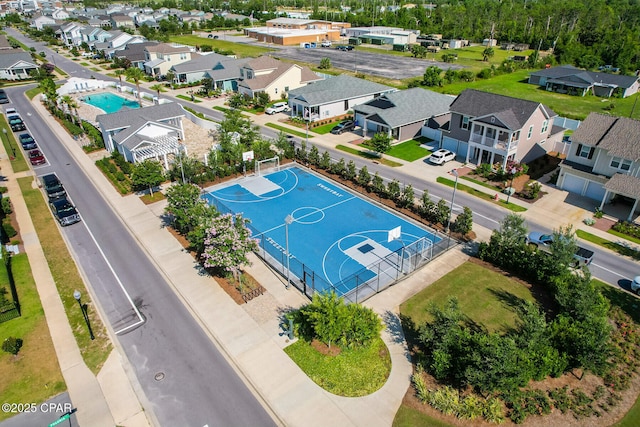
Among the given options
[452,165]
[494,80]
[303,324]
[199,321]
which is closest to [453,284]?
[303,324]

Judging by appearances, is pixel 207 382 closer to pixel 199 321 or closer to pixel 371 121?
pixel 199 321

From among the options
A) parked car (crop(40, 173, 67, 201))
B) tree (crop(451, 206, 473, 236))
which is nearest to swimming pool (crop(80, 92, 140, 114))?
parked car (crop(40, 173, 67, 201))

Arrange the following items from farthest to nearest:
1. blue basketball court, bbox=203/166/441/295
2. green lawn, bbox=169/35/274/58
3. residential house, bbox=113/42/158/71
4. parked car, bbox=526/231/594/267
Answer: green lawn, bbox=169/35/274/58, residential house, bbox=113/42/158/71, parked car, bbox=526/231/594/267, blue basketball court, bbox=203/166/441/295

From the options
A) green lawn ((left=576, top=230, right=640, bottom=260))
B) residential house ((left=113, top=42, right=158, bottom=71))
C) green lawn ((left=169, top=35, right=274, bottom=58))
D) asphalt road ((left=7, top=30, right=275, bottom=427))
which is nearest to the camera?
asphalt road ((left=7, top=30, right=275, bottom=427))

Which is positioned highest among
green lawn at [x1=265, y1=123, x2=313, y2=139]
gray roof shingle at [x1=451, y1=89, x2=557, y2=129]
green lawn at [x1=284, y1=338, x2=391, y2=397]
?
gray roof shingle at [x1=451, y1=89, x2=557, y2=129]

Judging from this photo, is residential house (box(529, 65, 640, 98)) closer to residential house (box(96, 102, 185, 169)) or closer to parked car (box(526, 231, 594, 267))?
parked car (box(526, 231, 594, 267))
